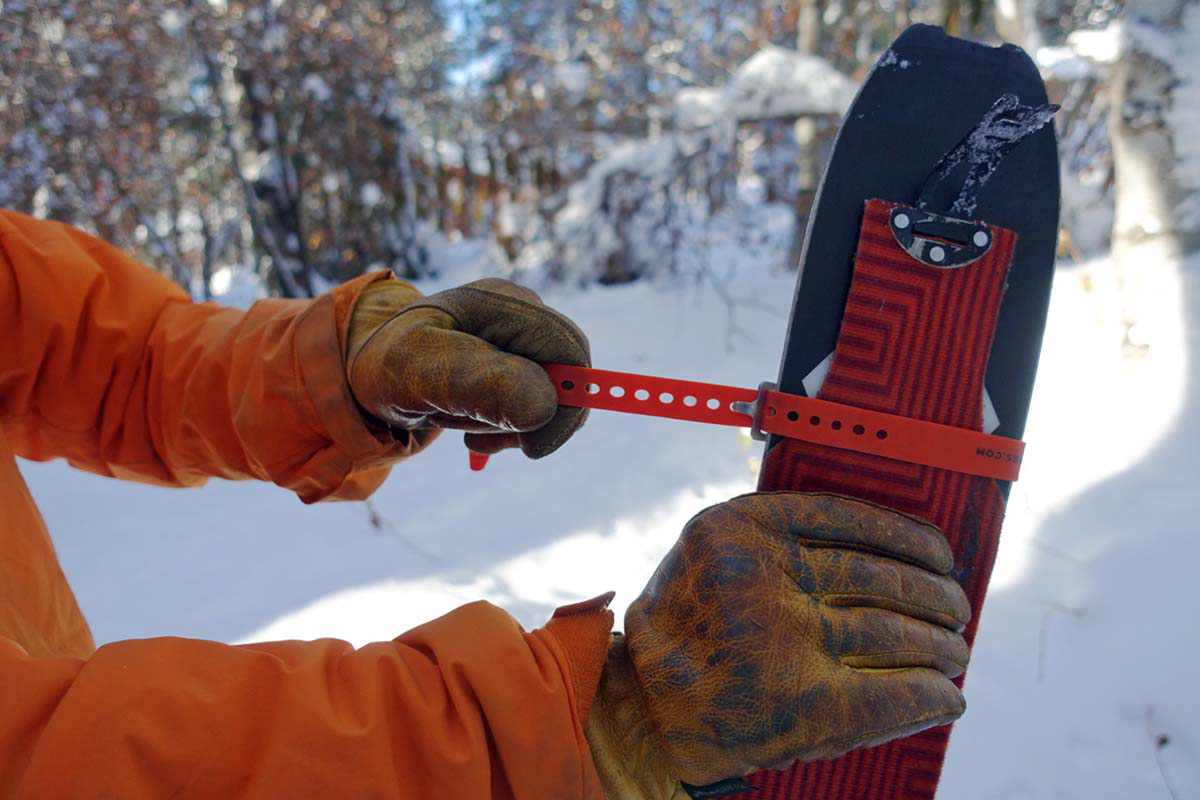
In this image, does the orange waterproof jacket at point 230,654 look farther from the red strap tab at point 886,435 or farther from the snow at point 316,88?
the snow at point 316,88

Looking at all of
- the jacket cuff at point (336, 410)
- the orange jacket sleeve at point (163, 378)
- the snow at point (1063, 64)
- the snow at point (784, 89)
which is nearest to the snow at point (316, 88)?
the snow at point (784, 89)

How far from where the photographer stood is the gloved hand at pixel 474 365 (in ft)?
3.23

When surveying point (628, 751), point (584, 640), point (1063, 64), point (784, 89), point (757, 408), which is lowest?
point (628, 751)

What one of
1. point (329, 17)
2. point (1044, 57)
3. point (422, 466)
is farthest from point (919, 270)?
point (329, 17)

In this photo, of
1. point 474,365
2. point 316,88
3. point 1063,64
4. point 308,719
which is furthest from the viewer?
point 316,88

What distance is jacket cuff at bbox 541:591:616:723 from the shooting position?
32.0 inches

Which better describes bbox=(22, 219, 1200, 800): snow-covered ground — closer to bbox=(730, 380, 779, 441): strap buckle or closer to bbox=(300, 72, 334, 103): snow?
bbox=(730, 380, 779, 441): strap buckle

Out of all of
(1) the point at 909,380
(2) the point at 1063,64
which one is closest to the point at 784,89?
(2) the point at 1063,64

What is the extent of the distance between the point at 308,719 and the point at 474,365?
0.46 meters

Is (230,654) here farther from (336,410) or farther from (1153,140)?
(1153,140)

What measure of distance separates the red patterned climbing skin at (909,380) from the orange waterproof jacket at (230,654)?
1.30 ft

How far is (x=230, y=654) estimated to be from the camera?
716mm

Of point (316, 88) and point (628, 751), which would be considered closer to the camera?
point (628, 751)

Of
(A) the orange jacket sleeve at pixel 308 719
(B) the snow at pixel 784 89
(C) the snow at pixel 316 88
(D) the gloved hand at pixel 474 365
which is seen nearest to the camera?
(A) the orange jacket sleeve at pixel 308 719
